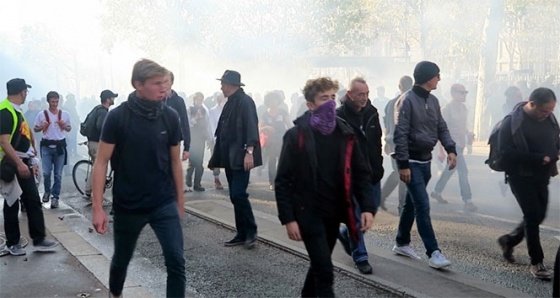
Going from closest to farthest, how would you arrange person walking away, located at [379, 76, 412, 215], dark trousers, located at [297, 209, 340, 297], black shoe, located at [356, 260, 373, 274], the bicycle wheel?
dark trousers, located at [297, 209, 340, 297]
black shoe, located at [356, 260, 373, 274]
person walking away, located at [379, 76, 412, 215]
the bicycle wheel

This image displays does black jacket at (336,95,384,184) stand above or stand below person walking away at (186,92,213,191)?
above

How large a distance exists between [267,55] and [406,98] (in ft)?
67.4

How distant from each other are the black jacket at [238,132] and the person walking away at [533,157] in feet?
7.40

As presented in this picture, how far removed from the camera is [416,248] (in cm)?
581

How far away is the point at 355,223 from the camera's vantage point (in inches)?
137

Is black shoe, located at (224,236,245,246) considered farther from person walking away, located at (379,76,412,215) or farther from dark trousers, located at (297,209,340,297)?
dark trousers, located at (297,209,340,297)

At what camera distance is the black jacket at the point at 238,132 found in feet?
19.2

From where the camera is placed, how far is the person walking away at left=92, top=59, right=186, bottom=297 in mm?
3555

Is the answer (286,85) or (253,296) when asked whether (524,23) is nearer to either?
(286,85)

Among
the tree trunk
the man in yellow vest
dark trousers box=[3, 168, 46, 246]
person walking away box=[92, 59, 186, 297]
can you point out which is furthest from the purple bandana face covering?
the tree trunk

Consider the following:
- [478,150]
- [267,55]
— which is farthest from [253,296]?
[267,55]

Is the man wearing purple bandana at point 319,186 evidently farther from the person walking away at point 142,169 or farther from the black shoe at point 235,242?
the black shoe at point 235,242

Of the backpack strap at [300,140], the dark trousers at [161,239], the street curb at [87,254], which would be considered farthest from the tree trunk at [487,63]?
the dark trousers at [161,239]

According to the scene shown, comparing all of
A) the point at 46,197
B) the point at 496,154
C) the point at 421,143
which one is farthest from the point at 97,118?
the point at 496,154
